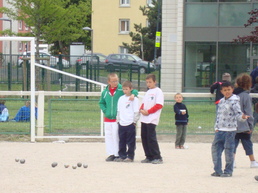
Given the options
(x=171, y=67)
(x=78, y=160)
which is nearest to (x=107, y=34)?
(x=171, y=67)

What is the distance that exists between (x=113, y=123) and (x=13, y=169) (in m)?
2.12

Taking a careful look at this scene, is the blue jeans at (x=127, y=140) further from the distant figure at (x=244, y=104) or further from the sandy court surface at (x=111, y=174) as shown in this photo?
the distant figure at (x=244, y=104)

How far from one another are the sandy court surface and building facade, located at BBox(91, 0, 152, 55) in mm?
52427

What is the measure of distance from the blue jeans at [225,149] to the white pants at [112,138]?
232cm

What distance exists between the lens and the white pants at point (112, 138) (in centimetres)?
1180

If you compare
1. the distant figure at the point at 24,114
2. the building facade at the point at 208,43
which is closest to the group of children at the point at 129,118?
the distant figure at the point at 24,114

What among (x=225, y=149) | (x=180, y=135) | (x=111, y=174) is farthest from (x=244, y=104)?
(x=180, y=135)

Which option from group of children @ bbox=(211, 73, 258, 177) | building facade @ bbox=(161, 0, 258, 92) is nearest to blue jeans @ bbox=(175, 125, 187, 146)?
group of children @ bbox=(211, 73, 258, 177)

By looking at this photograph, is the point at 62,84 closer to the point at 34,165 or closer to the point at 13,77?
the point at 13,77

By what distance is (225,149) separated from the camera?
10.0 m

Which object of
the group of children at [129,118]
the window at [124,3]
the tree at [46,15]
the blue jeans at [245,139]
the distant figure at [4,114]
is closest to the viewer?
the blue jeans at [245,139]

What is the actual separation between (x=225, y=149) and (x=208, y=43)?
18.1 metres

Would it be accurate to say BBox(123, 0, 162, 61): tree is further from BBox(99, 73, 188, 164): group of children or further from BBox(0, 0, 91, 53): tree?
BBox(99, 73, 188, 164): group of children

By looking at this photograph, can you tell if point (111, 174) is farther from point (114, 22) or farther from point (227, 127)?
point (114, 22)
